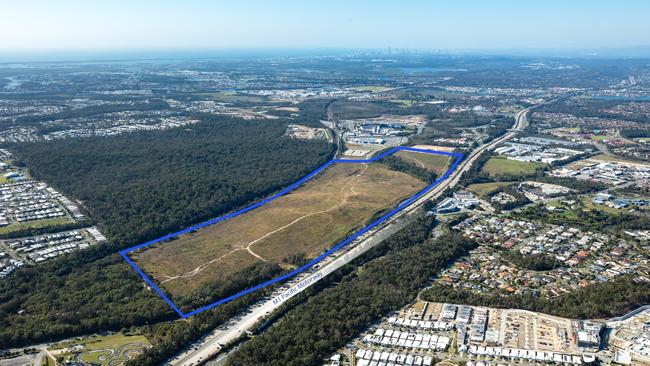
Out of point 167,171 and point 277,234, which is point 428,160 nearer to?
point 277,234

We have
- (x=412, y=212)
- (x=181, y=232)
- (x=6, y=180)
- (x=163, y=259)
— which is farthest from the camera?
(x=6, y=180)

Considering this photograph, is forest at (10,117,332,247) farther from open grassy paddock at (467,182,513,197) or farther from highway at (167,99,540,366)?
open grassy paddock at (467,182,513,197)

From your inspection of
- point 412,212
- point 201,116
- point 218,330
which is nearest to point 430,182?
point 412,212

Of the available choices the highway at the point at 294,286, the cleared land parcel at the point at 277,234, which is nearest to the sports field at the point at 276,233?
the cleared land parcel at the point at 277,234

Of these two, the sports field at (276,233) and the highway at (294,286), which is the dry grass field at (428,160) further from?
the sports field at (276,233)

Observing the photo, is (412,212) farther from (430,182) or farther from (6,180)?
(6,180)

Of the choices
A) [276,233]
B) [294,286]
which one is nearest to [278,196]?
[276,233]
